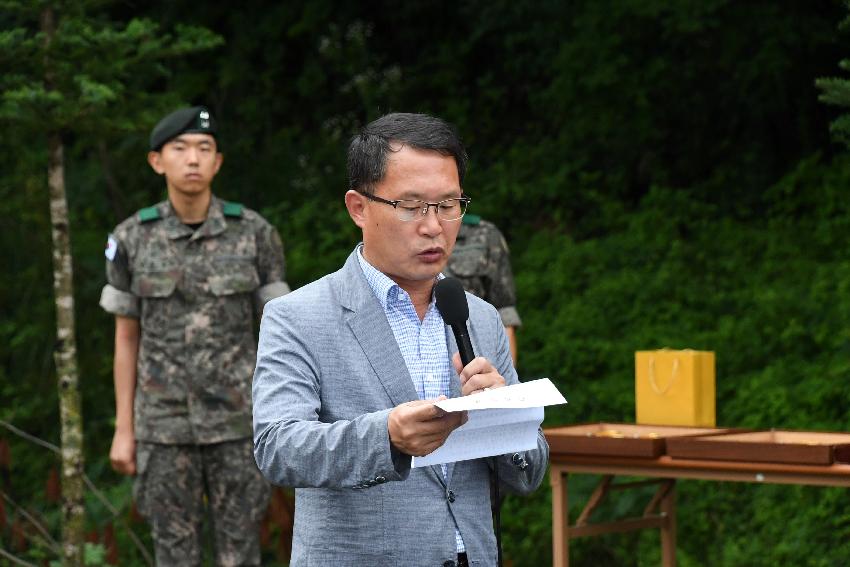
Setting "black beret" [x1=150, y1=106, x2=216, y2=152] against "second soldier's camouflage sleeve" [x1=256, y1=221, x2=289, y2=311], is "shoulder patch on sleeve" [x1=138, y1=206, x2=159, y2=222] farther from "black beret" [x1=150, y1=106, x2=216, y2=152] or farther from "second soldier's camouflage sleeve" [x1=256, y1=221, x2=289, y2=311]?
"second soldier's camouflage sleeve" [x1=256, y1=221, x2=289, y2=311]

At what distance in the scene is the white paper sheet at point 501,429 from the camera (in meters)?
2.81

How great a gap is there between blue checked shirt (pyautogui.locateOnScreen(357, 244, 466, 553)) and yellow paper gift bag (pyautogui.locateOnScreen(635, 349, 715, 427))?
2.66 metres


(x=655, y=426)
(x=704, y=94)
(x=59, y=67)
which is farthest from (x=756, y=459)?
(x=704, y=94)

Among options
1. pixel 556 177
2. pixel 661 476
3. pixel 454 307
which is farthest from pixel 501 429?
pixel 556 177

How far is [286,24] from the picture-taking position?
44.6ft

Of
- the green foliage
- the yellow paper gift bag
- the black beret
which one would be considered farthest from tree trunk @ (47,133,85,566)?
the yellow paper gift bag

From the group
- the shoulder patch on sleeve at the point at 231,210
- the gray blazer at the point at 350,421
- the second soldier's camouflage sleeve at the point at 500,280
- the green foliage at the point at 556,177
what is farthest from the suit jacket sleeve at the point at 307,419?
the green foliage at the point at 556,177

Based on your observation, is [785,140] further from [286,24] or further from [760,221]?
[286,24]

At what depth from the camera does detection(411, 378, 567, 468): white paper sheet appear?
9.21 ft

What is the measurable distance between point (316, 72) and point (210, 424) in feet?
28.1

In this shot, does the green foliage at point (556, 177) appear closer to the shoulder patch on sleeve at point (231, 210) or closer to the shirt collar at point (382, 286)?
the shoulder patch on sleeve at point (231, 210)

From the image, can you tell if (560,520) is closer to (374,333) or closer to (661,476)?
(661,476)

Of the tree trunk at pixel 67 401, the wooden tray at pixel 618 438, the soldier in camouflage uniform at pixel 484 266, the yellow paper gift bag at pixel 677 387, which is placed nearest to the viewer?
the wooden tray at pixel 618 438

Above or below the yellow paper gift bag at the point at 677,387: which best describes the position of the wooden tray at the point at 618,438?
below
